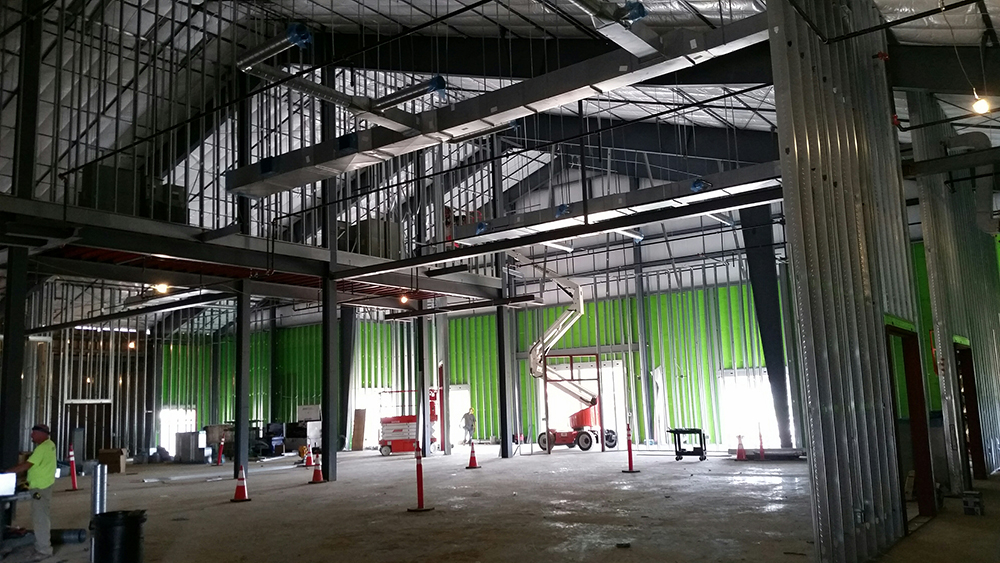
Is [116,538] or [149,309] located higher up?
[149,309]

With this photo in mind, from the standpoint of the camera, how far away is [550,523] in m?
11.8

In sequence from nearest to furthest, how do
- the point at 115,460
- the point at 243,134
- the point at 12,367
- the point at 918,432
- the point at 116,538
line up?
the point at 116,538
the point at 918,432
the point at 12,367
the point at 243,134
the point at 115,460

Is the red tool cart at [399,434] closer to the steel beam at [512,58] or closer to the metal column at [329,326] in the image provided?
the metal column at [329,326]

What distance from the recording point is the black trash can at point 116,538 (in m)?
9.16

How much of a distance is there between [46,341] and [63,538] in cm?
2130

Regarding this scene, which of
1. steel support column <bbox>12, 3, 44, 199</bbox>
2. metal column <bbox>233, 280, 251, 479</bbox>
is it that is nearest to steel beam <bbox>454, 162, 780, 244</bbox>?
metal column <bbox>233, 280, 251, 479</bbox>

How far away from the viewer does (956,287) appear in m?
15.9

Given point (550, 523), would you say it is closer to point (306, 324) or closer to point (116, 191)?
point (116, 191)

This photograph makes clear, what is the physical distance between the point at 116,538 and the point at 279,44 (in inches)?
266

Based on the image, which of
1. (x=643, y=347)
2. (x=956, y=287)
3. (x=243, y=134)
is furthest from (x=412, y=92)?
(x=643, y=347)

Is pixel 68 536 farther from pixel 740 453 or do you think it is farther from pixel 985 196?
pixel 985 196

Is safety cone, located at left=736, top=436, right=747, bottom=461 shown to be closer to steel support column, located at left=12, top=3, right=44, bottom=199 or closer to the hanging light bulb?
the hanging light bulb

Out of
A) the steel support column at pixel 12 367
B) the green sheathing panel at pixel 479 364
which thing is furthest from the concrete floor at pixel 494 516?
the green sheathing panel at pixel 479 364

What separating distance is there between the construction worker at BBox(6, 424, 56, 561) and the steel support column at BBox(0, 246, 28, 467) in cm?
445
